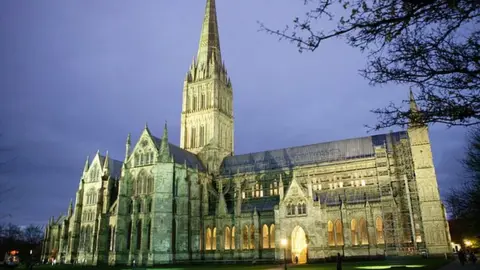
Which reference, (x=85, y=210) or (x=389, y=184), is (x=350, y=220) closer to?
(x=389, y=184)

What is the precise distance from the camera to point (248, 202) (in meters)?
58.0

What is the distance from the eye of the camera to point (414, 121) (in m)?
9.80

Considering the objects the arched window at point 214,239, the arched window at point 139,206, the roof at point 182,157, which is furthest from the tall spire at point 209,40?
the arched window at point 214,239

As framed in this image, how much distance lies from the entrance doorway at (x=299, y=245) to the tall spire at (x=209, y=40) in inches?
1563

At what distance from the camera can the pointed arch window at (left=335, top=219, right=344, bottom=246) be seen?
46438 millimetres

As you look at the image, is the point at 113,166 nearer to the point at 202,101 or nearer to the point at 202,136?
the point at 202,136

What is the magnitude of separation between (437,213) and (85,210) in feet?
177

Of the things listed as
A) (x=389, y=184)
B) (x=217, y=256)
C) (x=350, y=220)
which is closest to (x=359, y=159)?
(x=389, y=184)

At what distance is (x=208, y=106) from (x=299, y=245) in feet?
106

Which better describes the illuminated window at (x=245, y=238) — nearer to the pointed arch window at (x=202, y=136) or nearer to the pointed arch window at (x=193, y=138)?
the pointed arch window at (x=202, y=136)

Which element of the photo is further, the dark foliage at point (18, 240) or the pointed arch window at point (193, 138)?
the dark foliage at point (18, 240)

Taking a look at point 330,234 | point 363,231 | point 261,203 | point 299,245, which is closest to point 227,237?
point 261,203

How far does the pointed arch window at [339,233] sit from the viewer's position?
4644 centimetres

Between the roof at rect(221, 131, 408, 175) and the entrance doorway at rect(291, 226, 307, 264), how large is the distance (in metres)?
12.3
